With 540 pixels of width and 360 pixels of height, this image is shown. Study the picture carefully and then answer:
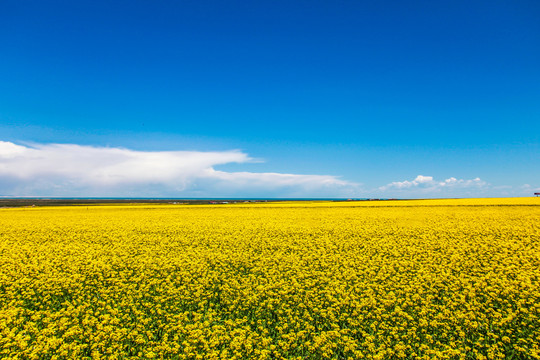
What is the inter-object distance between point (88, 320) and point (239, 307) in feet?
14.1

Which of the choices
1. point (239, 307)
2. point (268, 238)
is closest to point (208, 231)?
point (268, 238)

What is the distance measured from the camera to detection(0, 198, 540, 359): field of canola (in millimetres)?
7105

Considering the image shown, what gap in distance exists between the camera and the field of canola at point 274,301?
7.11 meters

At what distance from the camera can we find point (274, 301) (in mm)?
9578

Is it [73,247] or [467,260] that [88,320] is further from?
[467,260]

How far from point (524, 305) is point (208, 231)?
20006mm

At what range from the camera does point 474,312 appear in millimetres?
8578

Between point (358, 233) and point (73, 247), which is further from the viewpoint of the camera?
point (358, 233)

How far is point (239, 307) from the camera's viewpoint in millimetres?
9281

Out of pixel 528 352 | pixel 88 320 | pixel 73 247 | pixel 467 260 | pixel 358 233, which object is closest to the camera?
pixel 528 352

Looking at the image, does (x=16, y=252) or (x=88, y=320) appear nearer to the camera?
(x=88, y=320)

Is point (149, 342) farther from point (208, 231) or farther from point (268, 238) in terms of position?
point (208, 231)

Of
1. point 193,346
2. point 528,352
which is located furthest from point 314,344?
point 528,352

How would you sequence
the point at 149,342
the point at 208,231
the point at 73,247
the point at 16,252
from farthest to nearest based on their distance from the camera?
the point at 208,231 → the point at 73,247 → the point at 16,252 → the point at 149,342
